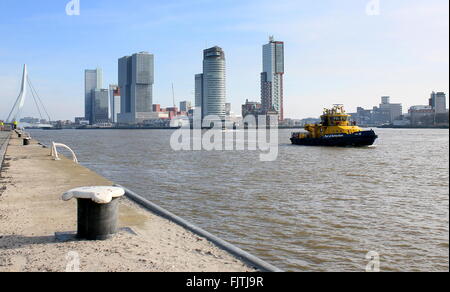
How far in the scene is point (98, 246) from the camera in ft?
24.0

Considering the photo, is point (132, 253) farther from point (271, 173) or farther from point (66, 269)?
point (271, 173)

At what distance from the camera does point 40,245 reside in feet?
24.2

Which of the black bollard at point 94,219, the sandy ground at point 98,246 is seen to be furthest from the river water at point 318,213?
the black bollard at point 94,219

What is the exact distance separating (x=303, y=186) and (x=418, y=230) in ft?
29.7

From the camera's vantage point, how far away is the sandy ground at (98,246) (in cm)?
635

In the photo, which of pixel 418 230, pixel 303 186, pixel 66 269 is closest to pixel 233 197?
pixel 303 186

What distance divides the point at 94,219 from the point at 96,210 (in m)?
0.21

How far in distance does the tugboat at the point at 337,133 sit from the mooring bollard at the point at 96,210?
48638 mm

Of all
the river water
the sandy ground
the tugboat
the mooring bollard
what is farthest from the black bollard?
the tugboat

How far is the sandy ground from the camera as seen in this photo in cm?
635

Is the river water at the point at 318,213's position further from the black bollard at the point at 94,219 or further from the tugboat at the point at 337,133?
the tugboat at the point at 337,133

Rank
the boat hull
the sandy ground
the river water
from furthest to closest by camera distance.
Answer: the boat hull, the river water, the sandy ground

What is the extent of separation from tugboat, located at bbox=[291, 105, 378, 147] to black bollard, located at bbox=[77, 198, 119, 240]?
48646 millimetres

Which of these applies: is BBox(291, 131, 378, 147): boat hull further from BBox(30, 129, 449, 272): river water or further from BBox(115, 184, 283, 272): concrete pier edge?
BBox(115, 184, 283, 272): concrete pier edge
